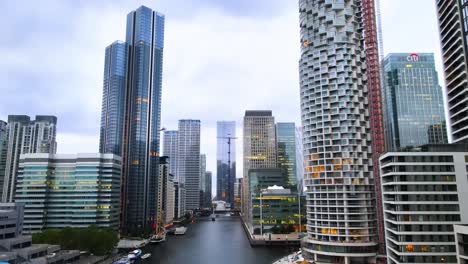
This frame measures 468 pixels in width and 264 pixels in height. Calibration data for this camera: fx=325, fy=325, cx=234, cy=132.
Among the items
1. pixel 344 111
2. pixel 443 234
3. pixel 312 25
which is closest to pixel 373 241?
pixel 443 234

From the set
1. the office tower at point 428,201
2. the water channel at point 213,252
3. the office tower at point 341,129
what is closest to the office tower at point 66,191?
the water channel at point 213,252

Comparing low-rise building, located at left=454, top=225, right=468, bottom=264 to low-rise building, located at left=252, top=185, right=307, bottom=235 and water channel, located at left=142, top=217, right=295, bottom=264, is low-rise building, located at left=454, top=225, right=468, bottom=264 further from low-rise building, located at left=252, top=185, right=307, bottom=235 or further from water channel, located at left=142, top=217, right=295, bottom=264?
low-rise building, located at left=252, top=185, right=307, bottom=235

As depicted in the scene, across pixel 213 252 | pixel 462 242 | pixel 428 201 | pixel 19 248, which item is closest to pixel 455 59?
pixel 428 201

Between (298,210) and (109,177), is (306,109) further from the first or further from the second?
(109,177)

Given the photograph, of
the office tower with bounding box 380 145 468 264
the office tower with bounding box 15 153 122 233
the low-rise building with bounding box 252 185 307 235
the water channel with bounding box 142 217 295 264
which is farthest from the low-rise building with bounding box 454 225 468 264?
the office tower with bounding box 15 153 122 233

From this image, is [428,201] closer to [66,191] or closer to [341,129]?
[341,129]
